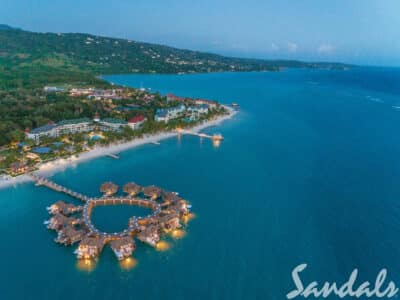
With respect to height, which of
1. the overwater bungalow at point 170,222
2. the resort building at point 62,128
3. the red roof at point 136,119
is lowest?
the overwater bungalow at point 170,222

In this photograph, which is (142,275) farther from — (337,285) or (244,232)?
(337,285)

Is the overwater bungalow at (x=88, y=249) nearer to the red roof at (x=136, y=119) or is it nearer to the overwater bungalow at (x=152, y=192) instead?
the overwater bungalow at (x=152, y=192)

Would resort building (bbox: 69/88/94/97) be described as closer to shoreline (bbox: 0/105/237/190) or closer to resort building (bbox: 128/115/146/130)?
resort building (bbox: 128/115/146/130)

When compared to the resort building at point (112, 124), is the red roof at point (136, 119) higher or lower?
higher

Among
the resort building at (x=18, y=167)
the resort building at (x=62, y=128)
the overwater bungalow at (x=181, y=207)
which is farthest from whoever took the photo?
the resort building at (x=62, y=128)

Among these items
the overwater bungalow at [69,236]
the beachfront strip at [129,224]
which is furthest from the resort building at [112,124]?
the overwater bungalow at [69,236]

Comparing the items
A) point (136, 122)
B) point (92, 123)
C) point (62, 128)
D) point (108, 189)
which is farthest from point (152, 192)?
point (92, 123)

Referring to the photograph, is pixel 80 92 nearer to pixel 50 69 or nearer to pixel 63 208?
pixel 50 69
